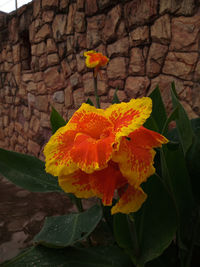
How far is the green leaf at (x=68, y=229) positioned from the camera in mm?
444

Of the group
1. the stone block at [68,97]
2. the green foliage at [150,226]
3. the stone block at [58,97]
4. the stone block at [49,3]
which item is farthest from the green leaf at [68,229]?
the stone block at [49,3]

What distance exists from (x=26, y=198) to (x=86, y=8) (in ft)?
5.25

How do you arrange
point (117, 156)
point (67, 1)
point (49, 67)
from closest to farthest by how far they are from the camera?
1. point (117, 156)
2. point (67, 1)
3. point (49, 67)

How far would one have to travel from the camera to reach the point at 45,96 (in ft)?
9.05

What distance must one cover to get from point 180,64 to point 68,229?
3.86ft

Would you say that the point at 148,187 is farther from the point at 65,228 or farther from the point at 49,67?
the point at 49,67

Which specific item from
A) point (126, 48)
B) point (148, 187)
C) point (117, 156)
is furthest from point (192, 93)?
point (117, 156)

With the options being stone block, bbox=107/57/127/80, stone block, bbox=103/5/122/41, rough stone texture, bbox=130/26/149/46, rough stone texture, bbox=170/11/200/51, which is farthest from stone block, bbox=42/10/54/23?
rough stone texture, bbox=170/11/200/51

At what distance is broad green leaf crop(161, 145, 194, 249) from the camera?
1.55 ft

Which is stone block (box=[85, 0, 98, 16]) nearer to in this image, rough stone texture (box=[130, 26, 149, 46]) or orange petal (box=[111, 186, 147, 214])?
rough stone texture (box=[130, 26, 149, 46])

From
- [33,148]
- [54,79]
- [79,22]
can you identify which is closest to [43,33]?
[54,79]

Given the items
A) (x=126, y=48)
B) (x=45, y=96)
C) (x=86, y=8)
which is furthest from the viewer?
(x=45, y=96)

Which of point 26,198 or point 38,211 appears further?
point 26,198

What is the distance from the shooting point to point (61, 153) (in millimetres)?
332
